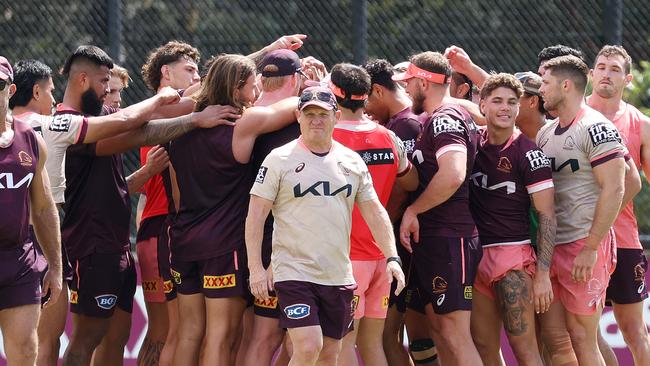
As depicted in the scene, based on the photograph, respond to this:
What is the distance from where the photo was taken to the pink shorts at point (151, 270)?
816cm

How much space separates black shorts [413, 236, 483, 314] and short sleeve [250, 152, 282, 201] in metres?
1.32

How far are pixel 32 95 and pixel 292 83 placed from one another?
1.66m

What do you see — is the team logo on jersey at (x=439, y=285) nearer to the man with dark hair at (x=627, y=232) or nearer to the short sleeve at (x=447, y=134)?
the short sleeve at (x=447, y=134)

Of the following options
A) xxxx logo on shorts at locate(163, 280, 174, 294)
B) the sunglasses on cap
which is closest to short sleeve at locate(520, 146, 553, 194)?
the sunglasses on cap

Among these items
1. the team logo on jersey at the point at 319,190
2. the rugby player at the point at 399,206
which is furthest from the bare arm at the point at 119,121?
the rugby player at the point at 399,206

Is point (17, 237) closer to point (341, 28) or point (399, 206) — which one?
point (399, 206)

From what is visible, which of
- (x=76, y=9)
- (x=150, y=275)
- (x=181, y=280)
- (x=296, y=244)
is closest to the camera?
(x=296, y=244)

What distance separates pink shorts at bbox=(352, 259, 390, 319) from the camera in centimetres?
738

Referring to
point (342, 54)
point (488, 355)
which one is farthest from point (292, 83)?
point (342, 54)

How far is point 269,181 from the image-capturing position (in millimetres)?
6762

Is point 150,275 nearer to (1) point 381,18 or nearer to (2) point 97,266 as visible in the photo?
(2) point 97,266

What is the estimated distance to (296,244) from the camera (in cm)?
681

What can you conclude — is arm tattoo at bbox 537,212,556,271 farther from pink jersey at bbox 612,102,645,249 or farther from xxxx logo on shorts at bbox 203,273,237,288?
xxxx logo on shorts at bbox 203,273,237,288

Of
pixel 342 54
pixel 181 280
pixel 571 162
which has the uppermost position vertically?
pixel 342 54
